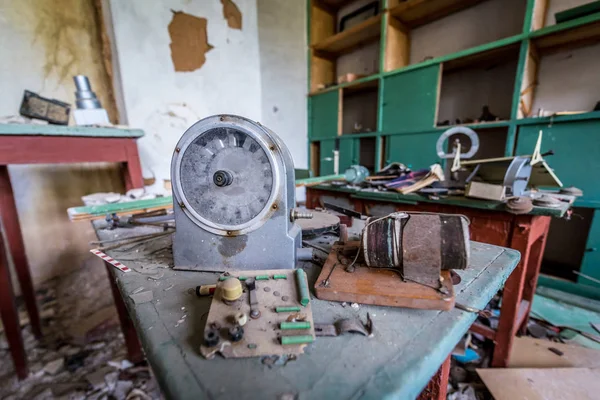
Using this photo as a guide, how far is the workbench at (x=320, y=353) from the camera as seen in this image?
0.31m

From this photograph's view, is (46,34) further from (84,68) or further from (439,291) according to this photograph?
(439,291)

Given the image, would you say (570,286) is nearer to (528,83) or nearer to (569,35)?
(528,83)

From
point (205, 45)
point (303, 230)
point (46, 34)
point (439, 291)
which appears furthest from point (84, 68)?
point (439, 291)

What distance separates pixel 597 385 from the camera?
105cm

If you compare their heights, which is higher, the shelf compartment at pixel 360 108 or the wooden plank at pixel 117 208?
the shelf compartment at pixel 360 108

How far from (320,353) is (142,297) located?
367 millimetres

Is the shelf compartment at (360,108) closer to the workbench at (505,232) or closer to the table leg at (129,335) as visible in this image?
the workbench at (505,232)

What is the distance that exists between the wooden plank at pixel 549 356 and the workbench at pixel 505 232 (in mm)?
111

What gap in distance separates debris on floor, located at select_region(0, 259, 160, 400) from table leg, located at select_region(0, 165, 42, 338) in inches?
6.5

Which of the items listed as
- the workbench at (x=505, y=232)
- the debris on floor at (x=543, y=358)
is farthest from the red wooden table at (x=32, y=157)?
the debris on floor at (x=543, y=358)

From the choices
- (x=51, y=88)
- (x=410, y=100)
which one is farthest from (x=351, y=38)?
(x=51, y=88)

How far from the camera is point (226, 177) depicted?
0.56 metres

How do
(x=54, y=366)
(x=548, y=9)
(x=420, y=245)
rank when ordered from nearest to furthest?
(x=420, y=245)
(x=54, y=366)
(x=548, y=9)

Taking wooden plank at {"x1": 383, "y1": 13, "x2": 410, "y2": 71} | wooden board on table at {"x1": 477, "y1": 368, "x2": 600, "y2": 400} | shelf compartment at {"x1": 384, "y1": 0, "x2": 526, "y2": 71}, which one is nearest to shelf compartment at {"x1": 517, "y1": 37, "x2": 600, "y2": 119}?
shelf compartment at {"x1": 384, "y1": 0, "x2": 526, "y2": 71}
